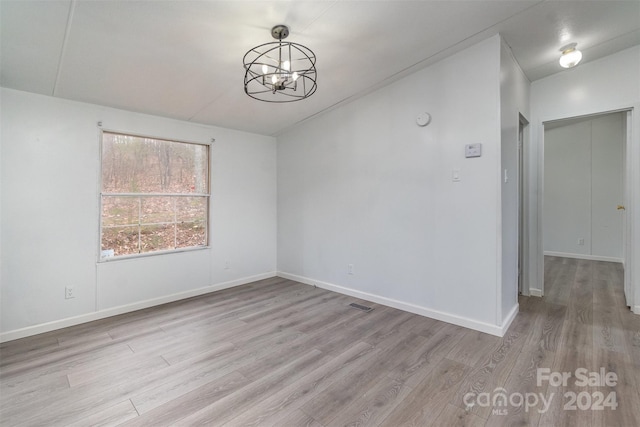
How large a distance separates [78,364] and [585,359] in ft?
12.7

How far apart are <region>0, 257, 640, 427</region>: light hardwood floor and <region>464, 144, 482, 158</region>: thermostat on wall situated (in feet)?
4.50

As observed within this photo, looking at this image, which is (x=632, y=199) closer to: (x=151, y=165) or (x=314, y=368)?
(x=314, y=368)

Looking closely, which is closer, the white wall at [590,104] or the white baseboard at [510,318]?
the white baseboard at [510,318]

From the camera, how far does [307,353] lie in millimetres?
2275

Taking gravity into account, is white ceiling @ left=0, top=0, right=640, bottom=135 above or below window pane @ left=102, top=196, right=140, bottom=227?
above

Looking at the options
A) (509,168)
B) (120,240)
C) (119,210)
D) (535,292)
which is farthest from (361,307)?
(119,210)

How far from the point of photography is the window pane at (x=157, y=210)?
3363 millimetres

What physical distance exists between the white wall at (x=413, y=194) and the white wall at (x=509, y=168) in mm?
143

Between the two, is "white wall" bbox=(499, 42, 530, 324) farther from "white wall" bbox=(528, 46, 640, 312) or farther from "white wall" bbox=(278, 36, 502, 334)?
"white wall" bbox=(528, 46, 640, 312)

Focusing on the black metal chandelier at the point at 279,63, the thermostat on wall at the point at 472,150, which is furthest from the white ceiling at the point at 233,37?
the thermostat on wall at the point at 472,150

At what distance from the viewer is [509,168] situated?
2762mm

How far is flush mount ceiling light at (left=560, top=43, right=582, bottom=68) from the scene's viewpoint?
8.65 feet

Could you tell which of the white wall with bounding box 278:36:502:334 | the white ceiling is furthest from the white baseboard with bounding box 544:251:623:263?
the white wall with bounding box 278:36:502:334

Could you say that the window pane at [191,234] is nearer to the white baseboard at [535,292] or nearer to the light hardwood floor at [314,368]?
the light hardwood floor at [314,368]
